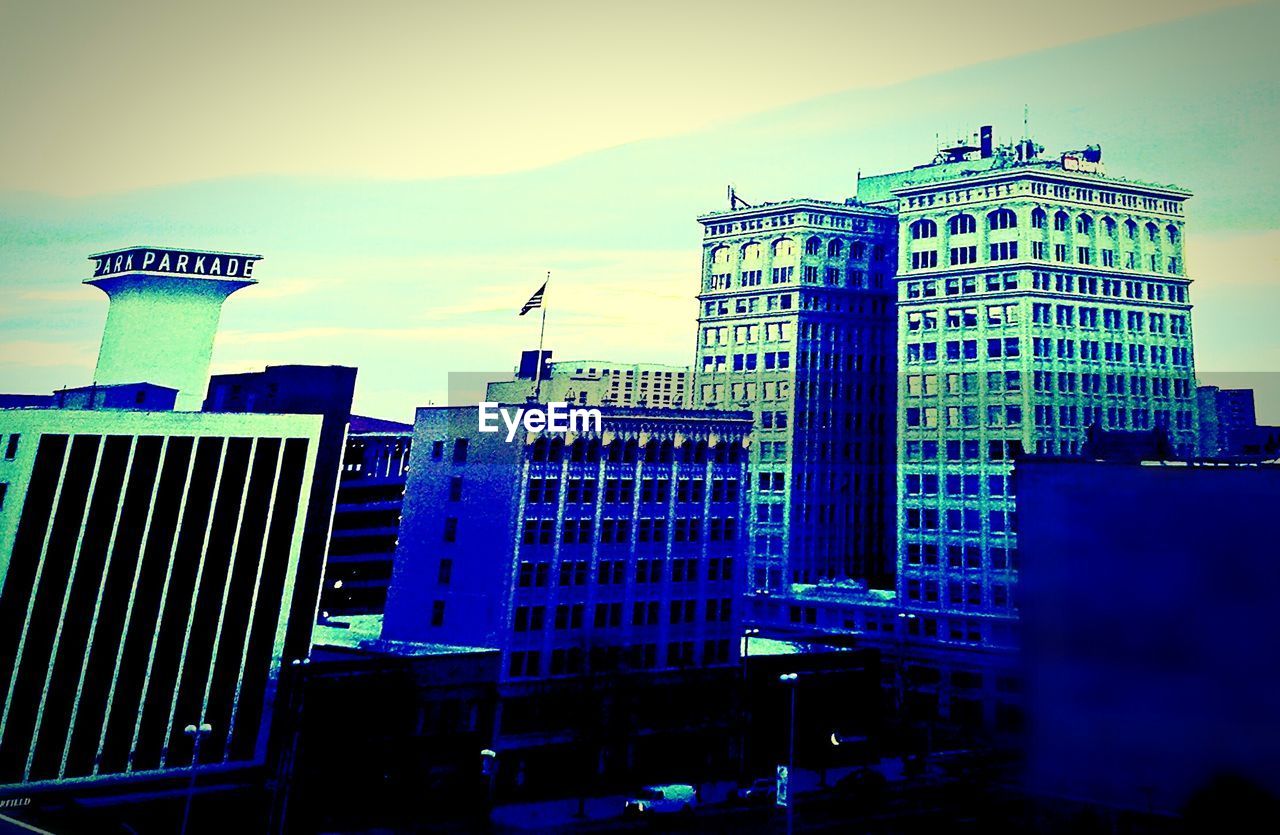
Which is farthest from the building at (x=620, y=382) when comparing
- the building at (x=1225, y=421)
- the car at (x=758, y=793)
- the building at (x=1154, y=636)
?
the building at (x=1154, y=636)

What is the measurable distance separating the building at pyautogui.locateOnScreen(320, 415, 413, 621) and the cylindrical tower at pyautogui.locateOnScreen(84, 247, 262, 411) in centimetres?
2554

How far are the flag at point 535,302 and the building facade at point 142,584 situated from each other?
1489 cm

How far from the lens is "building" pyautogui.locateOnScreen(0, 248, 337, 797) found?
55.1 metres

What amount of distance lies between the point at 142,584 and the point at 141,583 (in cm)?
8

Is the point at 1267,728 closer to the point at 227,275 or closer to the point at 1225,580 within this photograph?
the point at 1225,580

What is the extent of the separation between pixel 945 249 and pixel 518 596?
154 feet

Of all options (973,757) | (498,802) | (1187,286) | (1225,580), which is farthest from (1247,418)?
(498,802)

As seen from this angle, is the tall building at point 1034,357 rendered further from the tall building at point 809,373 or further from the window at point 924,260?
the tall building at point 809,373

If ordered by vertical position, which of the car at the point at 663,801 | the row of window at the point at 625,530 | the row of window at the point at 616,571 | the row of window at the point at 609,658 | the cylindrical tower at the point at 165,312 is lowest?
the car at the point at 663,801

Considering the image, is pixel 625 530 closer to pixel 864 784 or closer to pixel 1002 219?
pixel 864 784

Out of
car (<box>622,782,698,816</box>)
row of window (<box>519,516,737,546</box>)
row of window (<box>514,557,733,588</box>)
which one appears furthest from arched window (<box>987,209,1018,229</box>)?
car (<box>622,782,698,816</box>)

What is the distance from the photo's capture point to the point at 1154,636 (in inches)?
1391

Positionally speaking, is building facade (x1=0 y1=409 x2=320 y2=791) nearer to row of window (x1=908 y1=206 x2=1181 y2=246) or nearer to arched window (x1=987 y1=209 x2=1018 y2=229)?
arched window (x1=987 y1=209 x2=1018 y2=229)

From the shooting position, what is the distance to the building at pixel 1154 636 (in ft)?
111
